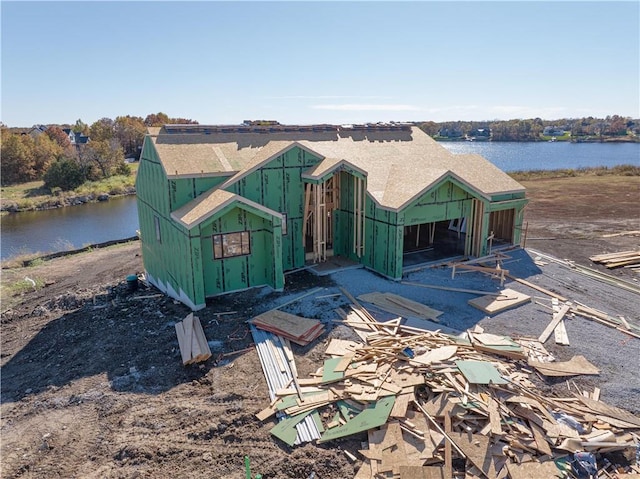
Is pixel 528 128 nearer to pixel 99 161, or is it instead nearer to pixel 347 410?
pixel 99 161

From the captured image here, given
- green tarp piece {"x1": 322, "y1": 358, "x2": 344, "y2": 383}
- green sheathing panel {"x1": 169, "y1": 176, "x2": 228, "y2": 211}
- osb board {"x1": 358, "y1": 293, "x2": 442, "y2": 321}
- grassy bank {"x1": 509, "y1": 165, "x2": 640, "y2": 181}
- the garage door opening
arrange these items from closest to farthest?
green tarp piece {"x1": 322, "y1": 358, "x2": 344, "y2": 383} → osb board {"x1": 358, "y1": 293, "x2": 442, "y2": 321} → green sheathing panel {"x1": 169, "y1": 176, "x2": 228, "y2": 211} → the garage door opening → grassy bank {"x1": 509, "y1": 165, "x2": 640, "y2": 181}

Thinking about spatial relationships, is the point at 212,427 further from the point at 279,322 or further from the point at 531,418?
the point at 531,418

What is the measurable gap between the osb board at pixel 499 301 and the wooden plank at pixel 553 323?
3.59ft

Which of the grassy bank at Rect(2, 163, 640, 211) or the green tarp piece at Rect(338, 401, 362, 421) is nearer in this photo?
the green tarp piece at Rect(338, 401, 362, 421)

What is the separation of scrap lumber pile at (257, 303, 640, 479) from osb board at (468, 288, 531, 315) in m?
2.49

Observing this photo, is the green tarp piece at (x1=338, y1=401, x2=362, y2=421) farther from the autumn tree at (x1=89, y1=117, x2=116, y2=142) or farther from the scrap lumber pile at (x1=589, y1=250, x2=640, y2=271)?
the autumn tree at (x1=89, y1=117, x2=116, y2=142)

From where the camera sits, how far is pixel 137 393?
10.5 meters

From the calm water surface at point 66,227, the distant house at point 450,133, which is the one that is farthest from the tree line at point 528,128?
the calm water surface at point 66,227

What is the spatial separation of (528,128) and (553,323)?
169m

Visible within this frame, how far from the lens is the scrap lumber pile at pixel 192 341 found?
11469 mm

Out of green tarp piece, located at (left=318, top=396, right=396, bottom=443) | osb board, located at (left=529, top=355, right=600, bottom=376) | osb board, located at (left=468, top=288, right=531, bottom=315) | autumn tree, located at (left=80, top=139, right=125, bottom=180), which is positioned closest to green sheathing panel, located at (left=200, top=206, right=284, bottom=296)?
osb board, located at (left=468, top=288, right=531, bottom=315)

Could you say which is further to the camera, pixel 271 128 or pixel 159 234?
pixel 271 128

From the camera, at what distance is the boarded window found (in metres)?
15.1

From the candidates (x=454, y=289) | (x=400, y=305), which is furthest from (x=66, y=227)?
(x=454, y=289)
